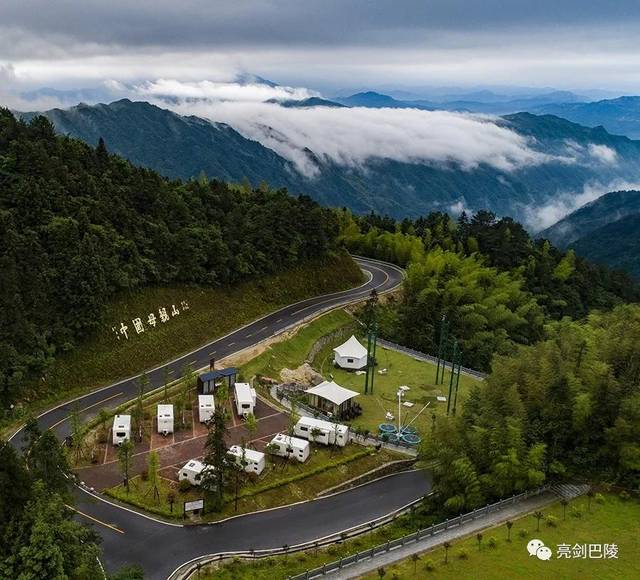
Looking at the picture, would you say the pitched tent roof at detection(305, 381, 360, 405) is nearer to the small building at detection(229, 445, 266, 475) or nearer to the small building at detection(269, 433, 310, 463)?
the small building at detection(269, 433, 310, 463)

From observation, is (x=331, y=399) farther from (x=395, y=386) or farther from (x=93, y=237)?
(x=93, y=237)

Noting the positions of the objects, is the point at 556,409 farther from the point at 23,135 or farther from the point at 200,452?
the point at 23,135

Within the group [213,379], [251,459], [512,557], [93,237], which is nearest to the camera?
[512,557]

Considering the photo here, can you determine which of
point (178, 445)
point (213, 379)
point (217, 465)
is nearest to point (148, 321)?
point (213, 379)

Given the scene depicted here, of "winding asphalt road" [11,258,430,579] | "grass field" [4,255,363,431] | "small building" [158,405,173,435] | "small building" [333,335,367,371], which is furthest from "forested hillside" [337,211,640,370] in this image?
"small building" [158,405,173,435]

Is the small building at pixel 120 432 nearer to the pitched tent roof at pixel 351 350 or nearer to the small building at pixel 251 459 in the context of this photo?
the small building at pixel 251 459

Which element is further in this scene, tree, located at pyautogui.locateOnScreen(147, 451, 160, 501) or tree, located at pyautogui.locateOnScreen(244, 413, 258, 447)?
tree, located at pyautogui.locateOnScreen(244, 413, 258, 447)

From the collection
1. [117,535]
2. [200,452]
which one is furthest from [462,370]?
[117,535]
